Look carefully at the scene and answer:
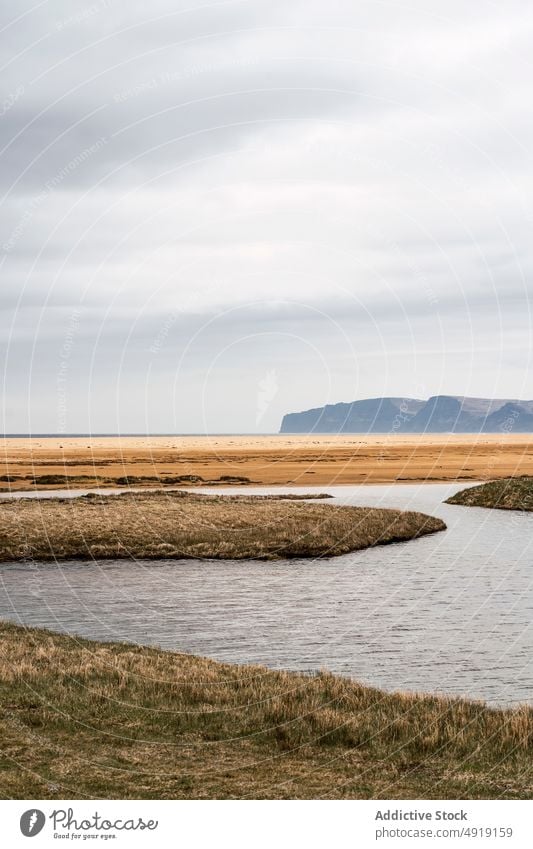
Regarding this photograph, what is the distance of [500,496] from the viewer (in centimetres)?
9412

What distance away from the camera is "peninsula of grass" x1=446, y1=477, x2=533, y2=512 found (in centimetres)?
9125

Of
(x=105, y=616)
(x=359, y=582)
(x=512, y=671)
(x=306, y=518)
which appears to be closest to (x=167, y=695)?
(x=512, y=671)

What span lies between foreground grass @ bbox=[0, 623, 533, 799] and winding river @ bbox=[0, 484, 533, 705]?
4.03 meters

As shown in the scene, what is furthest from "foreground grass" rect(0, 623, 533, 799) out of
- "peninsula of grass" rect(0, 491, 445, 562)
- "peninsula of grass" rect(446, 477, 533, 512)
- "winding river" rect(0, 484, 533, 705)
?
"peninsula of grass" rect(446, 477, 533, 512)

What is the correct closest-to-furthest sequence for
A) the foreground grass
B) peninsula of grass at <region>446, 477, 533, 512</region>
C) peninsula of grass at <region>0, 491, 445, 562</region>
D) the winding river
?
the foreground grass → the winding river → peninsula of grass at <region>0, 491, 445, 562</region> → peninsula of grass at <region>446, 477, 533, 512</region>

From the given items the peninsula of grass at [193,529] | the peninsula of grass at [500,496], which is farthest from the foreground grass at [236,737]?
the peninsula of grass at [500,496]

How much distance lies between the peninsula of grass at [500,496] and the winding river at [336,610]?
3281cm

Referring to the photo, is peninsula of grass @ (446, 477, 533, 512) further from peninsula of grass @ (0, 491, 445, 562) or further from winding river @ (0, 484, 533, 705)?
winding river @ (0, 484, 533, 705)

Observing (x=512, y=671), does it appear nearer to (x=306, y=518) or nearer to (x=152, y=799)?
(x=152, y=799)

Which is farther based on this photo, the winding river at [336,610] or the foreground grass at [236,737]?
the winding river at [336,610]

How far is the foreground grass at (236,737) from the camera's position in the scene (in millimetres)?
14992

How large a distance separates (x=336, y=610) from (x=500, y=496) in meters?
61.0

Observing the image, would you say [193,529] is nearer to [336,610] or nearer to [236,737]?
[336,610]

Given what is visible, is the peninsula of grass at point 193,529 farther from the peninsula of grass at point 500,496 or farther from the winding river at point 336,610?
the peninsula of grass at point 500,496
